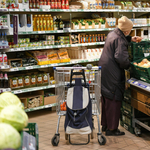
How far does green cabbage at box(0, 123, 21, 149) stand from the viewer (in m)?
1.17

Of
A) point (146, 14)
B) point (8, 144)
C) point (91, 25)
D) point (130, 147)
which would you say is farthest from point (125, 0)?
point (8, 144)

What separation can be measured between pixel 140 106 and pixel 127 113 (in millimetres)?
502

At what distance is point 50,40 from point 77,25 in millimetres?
741

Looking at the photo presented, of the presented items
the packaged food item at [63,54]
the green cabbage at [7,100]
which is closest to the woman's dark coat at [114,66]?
the packaged food item at [63,54]

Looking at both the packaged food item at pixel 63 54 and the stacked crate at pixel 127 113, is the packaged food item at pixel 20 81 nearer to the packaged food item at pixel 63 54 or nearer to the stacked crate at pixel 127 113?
the packaged food item at pixel 63 54

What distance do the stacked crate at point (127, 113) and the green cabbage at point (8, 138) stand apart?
3078 millimetres

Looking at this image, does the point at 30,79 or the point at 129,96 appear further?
the point at 30,79

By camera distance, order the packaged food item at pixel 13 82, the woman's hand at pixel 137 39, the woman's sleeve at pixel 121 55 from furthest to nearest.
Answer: the packaged food item at pixel 13 82
the woman's hand at pixel 137 39
the woman's sleeve at pixel 121 55

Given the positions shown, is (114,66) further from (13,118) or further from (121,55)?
(13,118)

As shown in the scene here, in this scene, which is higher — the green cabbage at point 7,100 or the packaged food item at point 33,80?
the green cabbage at point 7,100

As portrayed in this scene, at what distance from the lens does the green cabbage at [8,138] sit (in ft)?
3.84

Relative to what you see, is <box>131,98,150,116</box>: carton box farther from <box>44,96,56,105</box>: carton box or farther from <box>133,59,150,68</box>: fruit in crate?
<box>44,96,56,105</box>: carton box

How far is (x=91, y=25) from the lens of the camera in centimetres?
577

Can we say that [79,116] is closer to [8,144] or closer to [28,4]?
[8,144]
